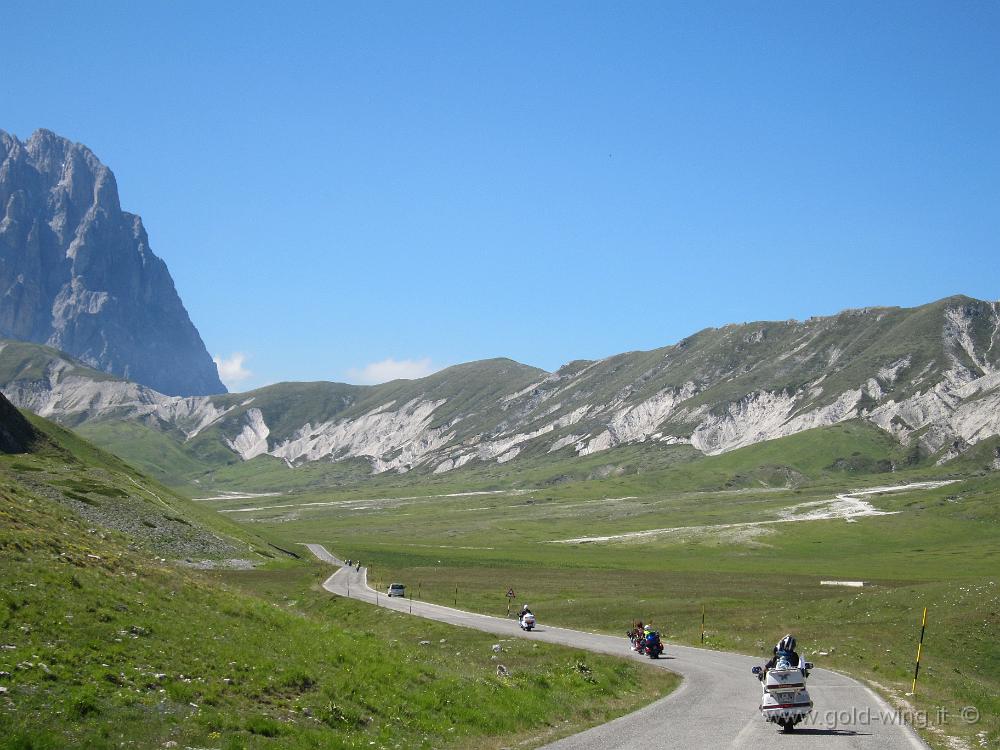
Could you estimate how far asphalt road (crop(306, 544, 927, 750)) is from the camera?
22781mm

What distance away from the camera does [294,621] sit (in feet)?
114

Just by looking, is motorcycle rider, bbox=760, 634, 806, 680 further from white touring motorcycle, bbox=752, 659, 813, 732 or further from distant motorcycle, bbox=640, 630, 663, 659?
distant motorcycle, bbox=640, 630, 663, 659

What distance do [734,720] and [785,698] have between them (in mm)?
1905

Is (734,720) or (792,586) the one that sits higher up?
(734,720)

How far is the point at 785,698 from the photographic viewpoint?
1013 inches

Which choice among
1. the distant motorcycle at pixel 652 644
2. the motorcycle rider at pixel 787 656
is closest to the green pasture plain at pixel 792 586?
the motorcycle rider at pixel 787 656

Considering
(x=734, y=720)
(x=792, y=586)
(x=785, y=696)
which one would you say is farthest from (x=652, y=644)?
(x=792, y=586)

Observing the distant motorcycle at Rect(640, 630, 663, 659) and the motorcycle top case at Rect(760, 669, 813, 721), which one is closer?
the motorcycle top case at Rect(760, 669, 813, 721)

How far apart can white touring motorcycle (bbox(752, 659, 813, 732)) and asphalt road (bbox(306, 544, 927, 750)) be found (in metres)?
0.36

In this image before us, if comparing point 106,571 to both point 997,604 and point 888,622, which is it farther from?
point 997,604

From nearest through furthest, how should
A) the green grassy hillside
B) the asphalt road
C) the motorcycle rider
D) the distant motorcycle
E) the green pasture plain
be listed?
the green grassy hillside < the asphalt road < the motorcycle rider < the distant motorcycle < the green pasture plain

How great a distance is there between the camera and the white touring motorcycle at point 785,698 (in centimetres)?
2542

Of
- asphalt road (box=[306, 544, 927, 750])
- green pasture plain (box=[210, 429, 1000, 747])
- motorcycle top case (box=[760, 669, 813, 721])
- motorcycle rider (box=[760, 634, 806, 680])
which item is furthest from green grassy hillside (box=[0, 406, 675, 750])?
green pasture plain (box=[210, 429, 1000, 747])

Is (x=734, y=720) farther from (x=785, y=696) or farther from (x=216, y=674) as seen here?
(x=216, y=674)
